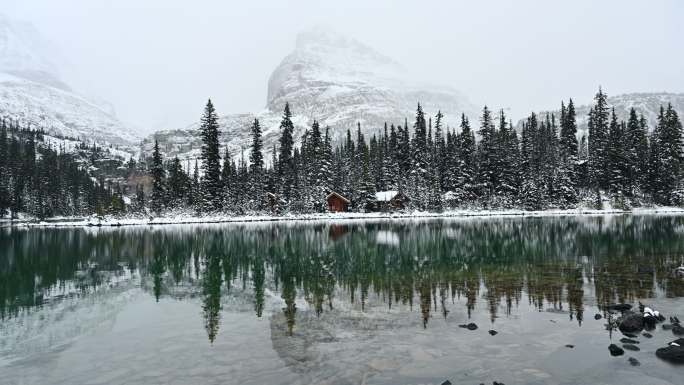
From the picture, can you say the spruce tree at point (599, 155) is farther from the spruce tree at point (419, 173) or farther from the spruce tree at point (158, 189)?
the spruce tree at point (158, 189)

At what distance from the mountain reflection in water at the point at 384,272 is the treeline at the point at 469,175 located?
176 ft

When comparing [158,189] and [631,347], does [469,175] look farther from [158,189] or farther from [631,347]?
[631,347]

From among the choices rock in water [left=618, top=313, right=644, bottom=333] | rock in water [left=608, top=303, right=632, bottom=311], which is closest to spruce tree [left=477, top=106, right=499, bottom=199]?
rock in water [left=608, top=303, right=632, bottom=311]

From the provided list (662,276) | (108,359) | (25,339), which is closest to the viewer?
(108,359)

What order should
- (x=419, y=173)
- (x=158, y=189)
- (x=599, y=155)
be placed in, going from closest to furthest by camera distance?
(x=158, y=189), (x=599, y=155), (x=419, y=173)

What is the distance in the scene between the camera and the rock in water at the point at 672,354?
11.5 meters

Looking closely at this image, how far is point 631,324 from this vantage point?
556 inches

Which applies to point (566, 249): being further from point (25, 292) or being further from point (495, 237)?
point (25, 292)

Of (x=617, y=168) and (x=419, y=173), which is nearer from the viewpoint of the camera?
(x=617, y=168)

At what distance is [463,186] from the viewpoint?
102812mm

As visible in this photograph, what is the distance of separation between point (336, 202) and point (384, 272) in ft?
257

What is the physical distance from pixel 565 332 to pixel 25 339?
1703 centimetres

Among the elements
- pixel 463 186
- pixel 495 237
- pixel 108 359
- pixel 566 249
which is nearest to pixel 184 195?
pixel 463 186

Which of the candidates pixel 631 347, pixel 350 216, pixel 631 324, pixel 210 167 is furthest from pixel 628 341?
pixel 210 167
